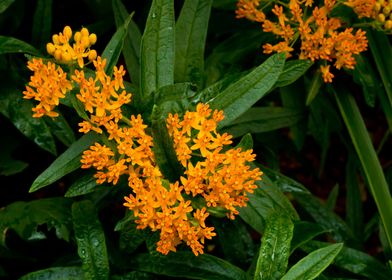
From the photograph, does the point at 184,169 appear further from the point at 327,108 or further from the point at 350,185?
the point at 350,185

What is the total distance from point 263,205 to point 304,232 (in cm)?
23

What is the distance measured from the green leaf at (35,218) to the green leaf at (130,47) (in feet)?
1.96

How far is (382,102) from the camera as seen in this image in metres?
3.12

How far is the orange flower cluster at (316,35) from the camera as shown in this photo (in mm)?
2693

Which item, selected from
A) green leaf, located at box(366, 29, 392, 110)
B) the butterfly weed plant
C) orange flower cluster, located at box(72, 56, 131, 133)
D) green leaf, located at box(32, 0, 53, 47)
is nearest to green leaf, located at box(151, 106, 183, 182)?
the butterfly weed plant

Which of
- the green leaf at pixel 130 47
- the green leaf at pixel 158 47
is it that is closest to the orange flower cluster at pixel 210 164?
the green leaf at pixel 158 47

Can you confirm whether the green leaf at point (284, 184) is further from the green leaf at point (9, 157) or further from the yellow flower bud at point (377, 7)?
the green leaf at point (9, 157)

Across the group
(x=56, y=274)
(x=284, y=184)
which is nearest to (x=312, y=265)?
(x=284, y=184)

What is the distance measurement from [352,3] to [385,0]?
173 mm

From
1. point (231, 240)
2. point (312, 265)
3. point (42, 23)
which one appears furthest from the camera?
point (42, 23)

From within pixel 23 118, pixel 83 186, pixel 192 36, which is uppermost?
pixel 192 36

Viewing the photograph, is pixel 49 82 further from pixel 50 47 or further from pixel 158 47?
pixel 158 47

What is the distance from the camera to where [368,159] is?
118 inches

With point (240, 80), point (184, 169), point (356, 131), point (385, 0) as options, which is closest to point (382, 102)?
point (356, 131)
